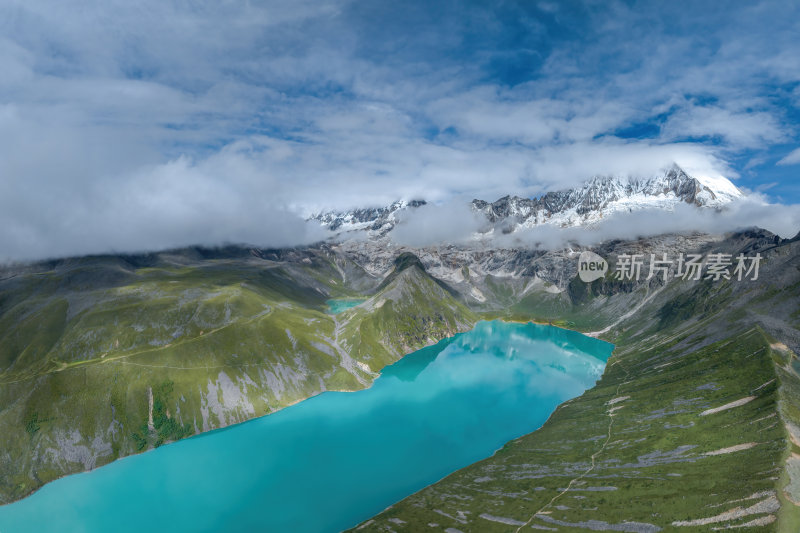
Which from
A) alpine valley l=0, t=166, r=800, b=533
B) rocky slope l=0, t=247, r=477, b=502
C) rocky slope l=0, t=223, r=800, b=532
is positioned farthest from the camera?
rocky slope l=0, t=247, r=477, b=502

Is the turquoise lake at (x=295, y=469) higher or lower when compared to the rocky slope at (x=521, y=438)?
lower

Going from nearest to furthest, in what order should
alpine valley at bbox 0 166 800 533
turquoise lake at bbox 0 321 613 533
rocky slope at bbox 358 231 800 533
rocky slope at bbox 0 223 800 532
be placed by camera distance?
rocky slope at bbox 358 231 800 533, alpine valley at bbox 0 166 800 533, rocky slope at bbox 0 223 800 532, turquoise lake at bbox 0 321 613 533

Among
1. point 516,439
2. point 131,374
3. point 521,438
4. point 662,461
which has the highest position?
point 662,461

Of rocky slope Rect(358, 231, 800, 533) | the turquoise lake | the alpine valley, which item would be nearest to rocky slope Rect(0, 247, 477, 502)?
the alpine valley

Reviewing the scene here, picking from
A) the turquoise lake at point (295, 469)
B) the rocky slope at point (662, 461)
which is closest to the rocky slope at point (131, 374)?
the turquoise lake at point (295, 469)

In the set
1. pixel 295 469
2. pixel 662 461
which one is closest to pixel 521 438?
pixel 662 461

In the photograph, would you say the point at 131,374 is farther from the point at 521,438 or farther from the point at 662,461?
the point at 662,461

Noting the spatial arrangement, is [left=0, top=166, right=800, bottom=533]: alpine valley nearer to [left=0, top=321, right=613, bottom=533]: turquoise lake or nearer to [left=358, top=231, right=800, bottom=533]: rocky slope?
[left=358, top=231, right=800, bottom=533]: rocky slope

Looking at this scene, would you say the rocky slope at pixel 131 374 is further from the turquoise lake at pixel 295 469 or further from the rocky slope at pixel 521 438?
the turquoise lake at pixel 295 469

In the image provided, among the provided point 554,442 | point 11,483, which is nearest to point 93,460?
point 11,483

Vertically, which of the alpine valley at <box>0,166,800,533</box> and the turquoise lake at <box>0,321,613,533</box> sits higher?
the alpine valley at <box>0,166,800,533</box>
